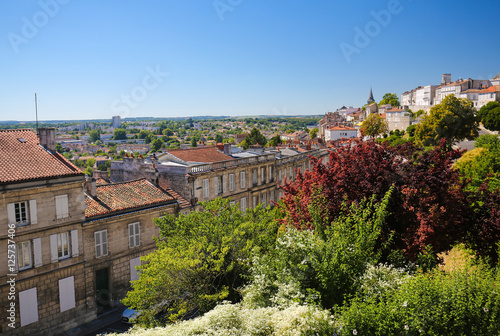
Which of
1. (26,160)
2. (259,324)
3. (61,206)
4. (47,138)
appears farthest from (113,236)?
(259,324)

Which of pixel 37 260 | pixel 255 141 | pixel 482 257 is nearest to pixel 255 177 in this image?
pixel 37 260

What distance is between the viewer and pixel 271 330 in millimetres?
10617

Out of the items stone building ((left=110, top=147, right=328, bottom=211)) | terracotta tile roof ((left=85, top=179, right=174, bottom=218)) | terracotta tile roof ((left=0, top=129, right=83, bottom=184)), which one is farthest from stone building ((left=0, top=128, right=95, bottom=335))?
stone building ((left=110, top=147, right=328, bottom=211))

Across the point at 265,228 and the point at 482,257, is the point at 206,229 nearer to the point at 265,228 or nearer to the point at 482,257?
the point at 265,228

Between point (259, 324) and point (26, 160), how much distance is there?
18.0 metres

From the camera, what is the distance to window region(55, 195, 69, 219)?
2241 centimetres

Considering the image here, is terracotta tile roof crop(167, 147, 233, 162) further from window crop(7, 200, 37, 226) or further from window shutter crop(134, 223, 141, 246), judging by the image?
window crop(7, 200, 37, 226)

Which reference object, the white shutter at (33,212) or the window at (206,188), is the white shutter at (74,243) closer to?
the white shutter at (33,212)

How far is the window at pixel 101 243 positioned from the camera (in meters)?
24.6

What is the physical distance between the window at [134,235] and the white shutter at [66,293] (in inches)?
170

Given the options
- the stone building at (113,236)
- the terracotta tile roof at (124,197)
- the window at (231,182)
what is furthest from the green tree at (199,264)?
the window at (231,182)

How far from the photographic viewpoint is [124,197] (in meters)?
27.2

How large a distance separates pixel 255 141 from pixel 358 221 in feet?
271

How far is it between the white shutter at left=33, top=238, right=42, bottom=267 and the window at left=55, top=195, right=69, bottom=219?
160 centimetres
